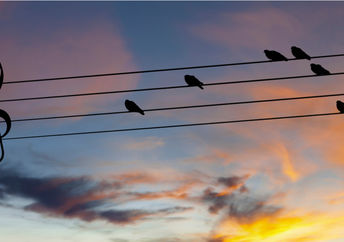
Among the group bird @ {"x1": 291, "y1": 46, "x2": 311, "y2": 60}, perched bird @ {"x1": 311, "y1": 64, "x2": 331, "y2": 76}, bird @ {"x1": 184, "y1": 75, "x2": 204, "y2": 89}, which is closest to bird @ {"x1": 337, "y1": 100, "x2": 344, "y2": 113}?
perched bird @ {"x1": 311, "y1": 64, "x2": 331, "y2": 76}

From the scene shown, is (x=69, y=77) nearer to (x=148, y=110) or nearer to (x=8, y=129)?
(x=148, y=110)

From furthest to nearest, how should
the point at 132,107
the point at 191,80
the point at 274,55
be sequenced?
the point at 191,80 → the point at 274,55 → the point at 132,107

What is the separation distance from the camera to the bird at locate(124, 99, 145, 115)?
17.2 metres

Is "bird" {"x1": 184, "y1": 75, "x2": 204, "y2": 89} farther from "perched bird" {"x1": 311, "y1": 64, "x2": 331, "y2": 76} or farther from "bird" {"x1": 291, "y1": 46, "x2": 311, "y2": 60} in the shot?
"perched bird" {"x1": 311, "y1": 64, "x2": 331, "y2": 76}

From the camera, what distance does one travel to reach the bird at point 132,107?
17.2 meters

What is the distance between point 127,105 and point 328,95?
22.0 ft

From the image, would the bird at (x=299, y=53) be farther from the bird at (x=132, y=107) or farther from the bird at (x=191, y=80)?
the bird at (x=132, y=107)

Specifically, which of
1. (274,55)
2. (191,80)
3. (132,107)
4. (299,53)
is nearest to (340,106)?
(299,53)

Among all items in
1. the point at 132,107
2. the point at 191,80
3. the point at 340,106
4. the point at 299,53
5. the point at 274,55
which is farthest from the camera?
the point at 191,80

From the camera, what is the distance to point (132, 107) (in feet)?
57.2

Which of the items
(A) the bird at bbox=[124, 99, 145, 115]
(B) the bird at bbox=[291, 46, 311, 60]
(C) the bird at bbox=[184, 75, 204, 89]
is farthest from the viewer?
(C) the bird at bbox=[184, 75, 204, 89]

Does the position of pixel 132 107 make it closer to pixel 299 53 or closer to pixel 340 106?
pixel 299 53

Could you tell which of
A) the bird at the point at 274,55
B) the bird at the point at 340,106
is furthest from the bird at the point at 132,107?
the bird at the point at 340,106

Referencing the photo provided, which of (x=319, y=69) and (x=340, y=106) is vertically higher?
(x=319, y=69)
